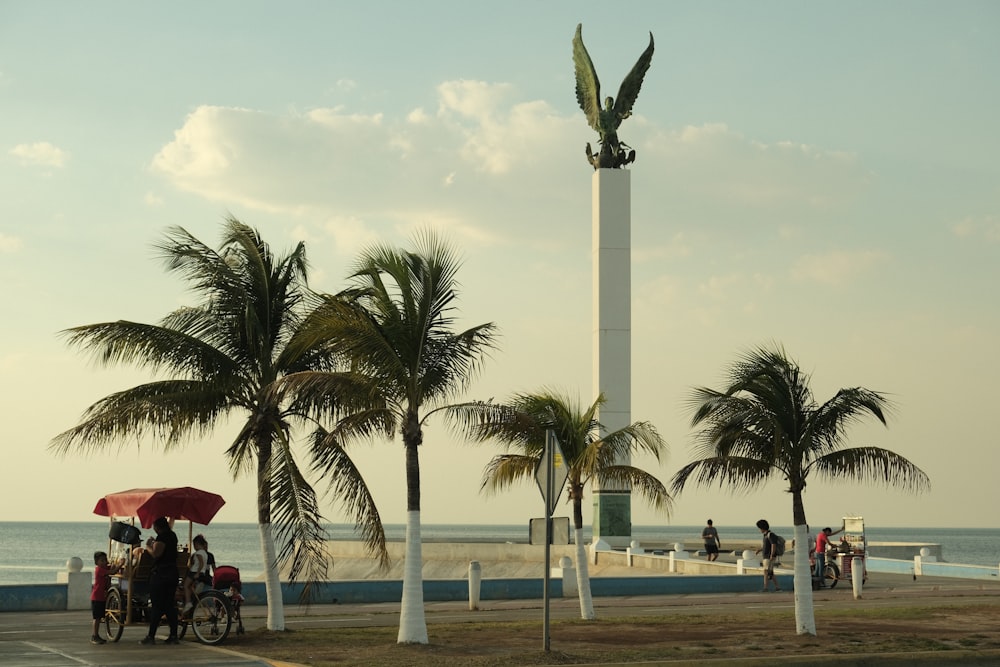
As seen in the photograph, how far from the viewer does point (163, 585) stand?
18359 millimetres

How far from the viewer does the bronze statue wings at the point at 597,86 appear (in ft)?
161

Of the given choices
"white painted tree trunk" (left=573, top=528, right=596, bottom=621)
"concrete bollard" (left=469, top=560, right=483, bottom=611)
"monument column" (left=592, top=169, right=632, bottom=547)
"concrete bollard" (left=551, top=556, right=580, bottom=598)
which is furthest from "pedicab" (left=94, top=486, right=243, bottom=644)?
"monument column" (left=592, top=169, right=632, bottom=547)

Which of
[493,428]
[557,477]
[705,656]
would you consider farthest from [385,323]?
[705,656]

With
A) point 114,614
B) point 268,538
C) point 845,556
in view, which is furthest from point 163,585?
point 845,556

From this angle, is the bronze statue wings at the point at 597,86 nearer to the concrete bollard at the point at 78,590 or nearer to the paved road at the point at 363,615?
the paved road at the point at 363,615

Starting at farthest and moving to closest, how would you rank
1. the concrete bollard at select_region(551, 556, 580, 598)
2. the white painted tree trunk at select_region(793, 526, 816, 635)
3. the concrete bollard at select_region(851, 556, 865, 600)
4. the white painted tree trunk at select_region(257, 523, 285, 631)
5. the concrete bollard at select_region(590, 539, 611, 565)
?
the concrete bollard at select_region(590, 539, 611, 565)
the concrete bollard at select_region(551, 556, 580, 598)
the concrete bollard at select_region(851, 556, 865, 600)
the white painted tree trunk at select_region(257, 523, 285, 631)
the white painted tree trunk at select_region(793, 526, 816, 635)

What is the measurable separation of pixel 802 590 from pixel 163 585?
402 inches

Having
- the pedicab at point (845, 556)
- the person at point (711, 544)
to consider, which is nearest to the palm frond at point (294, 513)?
the pedicab at point (845, 556)

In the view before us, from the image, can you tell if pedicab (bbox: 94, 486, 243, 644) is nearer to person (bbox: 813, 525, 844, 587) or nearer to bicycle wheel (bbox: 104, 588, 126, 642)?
bicycle wheel (bbox: 104, 588, 126, 642)

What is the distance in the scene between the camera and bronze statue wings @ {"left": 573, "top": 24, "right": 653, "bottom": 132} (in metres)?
49.0

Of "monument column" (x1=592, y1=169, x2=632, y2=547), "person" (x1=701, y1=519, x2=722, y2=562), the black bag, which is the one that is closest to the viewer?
the black bag

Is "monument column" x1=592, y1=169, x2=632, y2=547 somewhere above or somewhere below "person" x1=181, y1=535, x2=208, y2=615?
above

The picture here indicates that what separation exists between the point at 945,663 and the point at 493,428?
7.52 m

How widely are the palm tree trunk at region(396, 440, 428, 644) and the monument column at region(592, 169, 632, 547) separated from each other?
1053 inches
